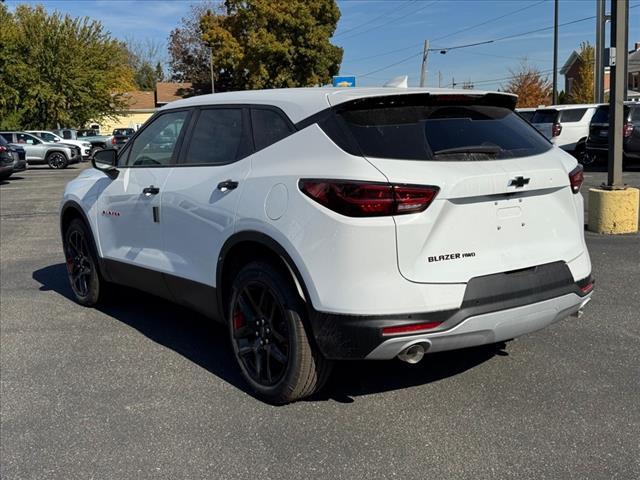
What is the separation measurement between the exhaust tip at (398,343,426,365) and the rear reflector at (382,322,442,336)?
0.09 m

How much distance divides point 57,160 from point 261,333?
27313 mm

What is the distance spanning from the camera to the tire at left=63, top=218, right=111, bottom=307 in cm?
552

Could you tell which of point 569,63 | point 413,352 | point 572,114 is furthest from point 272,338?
point 569,63

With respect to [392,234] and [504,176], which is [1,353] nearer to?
[392,234]

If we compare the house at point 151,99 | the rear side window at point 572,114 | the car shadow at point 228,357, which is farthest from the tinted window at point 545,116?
the house at point 151,99

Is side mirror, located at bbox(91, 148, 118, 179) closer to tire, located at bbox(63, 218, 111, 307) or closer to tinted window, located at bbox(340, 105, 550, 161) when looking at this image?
tire, located at bbox(63, 218, 111, 307)

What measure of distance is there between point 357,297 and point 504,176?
0.97 meters

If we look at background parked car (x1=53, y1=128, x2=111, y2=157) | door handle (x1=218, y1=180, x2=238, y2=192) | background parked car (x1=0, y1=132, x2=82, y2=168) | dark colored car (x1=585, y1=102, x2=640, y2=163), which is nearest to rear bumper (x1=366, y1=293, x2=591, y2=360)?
door handle (x1=218, y1=180, x2=238, y2=192)

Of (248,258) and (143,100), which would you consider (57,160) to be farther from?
(143,100)

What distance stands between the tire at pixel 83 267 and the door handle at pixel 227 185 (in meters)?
2.07

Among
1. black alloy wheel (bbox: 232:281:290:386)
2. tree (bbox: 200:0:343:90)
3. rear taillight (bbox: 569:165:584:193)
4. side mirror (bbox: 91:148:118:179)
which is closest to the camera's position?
black alloy wheel (bbox: 232:281:290:386)

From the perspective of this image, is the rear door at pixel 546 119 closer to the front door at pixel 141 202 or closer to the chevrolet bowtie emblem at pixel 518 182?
the front door at pixel 141 202

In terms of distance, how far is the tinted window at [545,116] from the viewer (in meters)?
19.7

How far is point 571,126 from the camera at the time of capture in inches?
770
